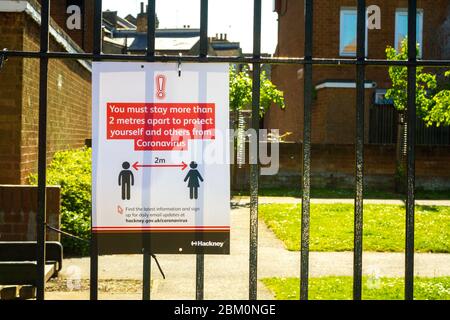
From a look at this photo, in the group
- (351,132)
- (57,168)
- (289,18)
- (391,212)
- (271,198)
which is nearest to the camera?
(57,168)

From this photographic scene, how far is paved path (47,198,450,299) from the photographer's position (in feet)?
20.4

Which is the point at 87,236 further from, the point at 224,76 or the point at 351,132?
the point at 351,132

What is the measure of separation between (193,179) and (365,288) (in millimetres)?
3847

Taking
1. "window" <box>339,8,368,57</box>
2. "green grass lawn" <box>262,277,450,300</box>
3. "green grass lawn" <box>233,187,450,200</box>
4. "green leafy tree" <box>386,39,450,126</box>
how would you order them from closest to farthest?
"green grass lawn" <box>262,277,450,300</box> < "green leafy tree" <box>386,39,450,126</box> < "green grass lawn" <box>233,187,450,200</box> < "window" <box>339,8,368,57</box>

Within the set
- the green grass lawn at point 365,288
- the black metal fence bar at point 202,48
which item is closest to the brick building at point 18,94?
the green grass lawn at point 365,288

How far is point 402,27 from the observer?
75.0 ft

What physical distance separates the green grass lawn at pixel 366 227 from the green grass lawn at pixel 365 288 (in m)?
2.08

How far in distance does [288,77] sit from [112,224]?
26141mm

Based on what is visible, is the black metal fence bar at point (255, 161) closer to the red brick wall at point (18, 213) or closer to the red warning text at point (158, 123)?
the red warning text at point (158, 123)

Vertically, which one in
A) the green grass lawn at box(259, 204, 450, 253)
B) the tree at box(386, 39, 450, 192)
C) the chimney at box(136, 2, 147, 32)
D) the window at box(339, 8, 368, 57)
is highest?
the chimney at box(136, 2, 147, 32)

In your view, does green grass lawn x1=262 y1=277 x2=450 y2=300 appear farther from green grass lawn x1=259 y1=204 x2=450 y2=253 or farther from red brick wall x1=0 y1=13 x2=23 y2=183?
red brick wall x1=0 y1=13 x2=23 y2=183

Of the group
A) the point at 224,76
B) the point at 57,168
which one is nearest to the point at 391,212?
the point at 57,168

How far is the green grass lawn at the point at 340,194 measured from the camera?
1691cm

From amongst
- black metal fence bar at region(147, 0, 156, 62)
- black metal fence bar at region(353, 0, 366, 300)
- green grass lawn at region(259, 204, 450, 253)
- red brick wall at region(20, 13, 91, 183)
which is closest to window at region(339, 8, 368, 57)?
green grass lawn at region(259, 204, 450, 253)
